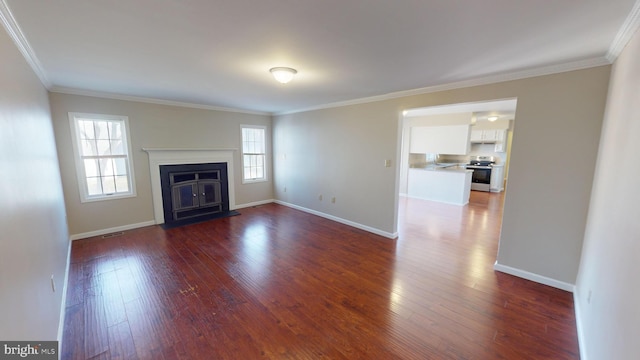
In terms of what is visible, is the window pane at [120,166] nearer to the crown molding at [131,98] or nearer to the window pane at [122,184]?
the window pane at [122,184]

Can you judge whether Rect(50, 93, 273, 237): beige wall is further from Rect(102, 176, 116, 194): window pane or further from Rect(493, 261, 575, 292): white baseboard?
Rect(493, 261, 575, 292): white baseboard

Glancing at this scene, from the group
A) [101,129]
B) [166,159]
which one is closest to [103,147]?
[101,129]

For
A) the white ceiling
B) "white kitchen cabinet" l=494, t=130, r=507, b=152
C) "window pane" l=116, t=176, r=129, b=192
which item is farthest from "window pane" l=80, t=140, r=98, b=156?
"white kitchen cabinet" l=494, t=130, r=507, b=152

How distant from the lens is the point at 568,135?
8.47 ft

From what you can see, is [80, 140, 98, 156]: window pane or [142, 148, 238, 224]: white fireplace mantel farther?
[142, 148, 238, 224]: white fireplace mantel

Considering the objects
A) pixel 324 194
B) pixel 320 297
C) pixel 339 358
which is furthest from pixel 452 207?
pixel 339 358

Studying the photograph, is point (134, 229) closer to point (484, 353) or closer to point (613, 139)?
point (484, 353)

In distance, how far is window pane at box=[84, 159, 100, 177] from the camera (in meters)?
4.14

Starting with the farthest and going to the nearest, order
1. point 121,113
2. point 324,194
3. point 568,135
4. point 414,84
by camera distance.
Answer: point 324,194 < point 121,113 < point 414,84 < point 568,135

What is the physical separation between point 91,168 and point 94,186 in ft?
1.04

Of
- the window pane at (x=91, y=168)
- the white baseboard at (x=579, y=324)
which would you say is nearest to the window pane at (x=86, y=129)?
the window pane at (x=91, y=168)

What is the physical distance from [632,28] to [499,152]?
7911 millimetres

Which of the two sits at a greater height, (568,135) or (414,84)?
(414,84)

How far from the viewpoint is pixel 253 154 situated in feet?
Result: 21.0
